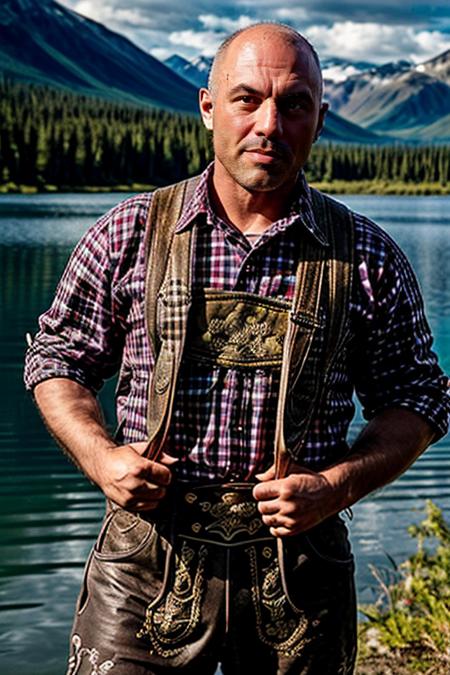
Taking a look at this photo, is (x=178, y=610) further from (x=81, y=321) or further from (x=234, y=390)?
(x=81, y=321)

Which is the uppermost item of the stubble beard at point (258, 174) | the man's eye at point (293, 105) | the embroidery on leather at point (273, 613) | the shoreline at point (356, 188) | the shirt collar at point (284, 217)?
the shoreline at point (356, 188)

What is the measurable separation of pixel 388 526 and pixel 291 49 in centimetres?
750

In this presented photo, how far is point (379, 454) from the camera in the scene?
8.22 feet

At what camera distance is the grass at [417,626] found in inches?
200

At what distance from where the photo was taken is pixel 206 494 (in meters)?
2.47

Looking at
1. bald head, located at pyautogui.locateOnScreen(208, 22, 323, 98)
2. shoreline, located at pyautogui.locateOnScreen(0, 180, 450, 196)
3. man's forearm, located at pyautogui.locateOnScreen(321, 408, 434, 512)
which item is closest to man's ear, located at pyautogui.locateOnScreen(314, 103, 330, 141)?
bald head, located at pyautogui.locateOnScreen(208, 22, 323, 98)

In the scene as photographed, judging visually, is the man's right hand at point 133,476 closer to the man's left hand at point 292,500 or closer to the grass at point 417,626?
the man's left hand at point 292,500

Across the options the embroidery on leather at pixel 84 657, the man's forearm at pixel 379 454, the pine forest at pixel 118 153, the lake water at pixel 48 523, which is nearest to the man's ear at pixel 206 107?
the man's forearm at pixel 379 454

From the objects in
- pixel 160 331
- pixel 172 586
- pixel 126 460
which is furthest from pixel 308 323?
pixel 172 586

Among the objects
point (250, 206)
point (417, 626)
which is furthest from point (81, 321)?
point (417, 626)

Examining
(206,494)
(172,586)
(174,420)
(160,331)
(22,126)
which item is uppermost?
(22,126)

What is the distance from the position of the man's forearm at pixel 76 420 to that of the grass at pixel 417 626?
9.82 ft

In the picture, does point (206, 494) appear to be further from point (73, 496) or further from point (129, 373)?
point (73, 496)

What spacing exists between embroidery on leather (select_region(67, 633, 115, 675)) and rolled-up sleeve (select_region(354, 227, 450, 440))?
0.85m
